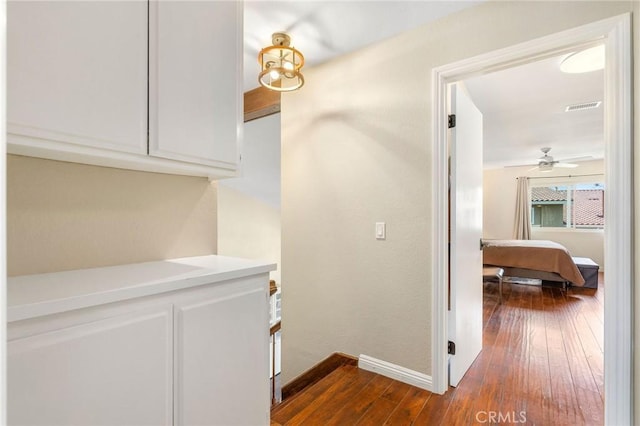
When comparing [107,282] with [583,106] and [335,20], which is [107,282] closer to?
[335,20]

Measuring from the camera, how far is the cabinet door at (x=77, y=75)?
80 cm

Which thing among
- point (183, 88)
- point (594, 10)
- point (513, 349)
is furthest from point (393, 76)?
point (513, 349)

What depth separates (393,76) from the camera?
2062 millimetres

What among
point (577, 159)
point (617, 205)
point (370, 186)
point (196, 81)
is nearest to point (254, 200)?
point (370, 186)

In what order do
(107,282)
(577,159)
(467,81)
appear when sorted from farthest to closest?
(577,159) < (467,81) < (107,282)

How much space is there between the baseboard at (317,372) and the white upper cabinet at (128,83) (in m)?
1.69

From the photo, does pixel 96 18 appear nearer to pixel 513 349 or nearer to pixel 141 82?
pixel 141 82

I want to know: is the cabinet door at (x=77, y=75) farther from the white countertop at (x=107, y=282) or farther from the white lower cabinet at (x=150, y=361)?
the white lower cabinet at (x=150, y=361)

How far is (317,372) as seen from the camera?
2.33 m

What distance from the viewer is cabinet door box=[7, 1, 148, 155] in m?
0.80

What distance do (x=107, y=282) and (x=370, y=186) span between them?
66.4 inches

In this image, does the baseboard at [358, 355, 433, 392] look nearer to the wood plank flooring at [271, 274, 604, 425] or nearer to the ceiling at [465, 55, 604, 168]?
the wood plank flooring at [271, 274, 604, 425]

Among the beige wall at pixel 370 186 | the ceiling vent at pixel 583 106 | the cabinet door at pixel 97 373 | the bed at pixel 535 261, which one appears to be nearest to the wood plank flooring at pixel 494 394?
the beige wall at pixel 370 186

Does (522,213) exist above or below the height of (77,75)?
below
